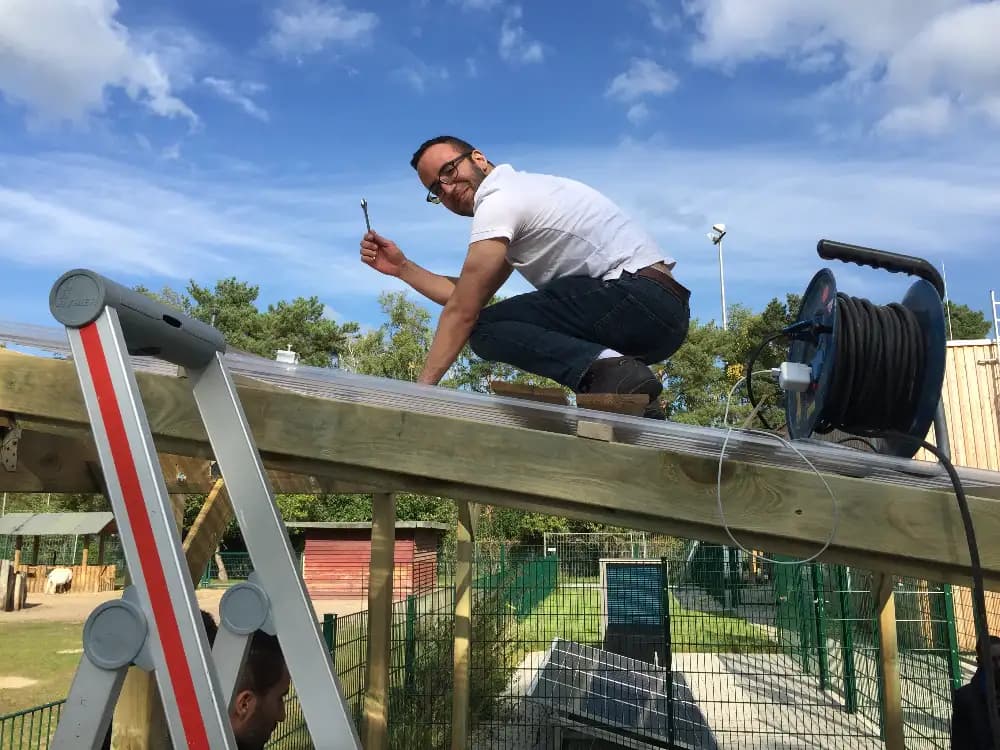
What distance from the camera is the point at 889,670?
5715 millimetres

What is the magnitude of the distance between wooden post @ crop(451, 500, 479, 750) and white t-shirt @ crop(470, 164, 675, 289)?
3932 millimetres

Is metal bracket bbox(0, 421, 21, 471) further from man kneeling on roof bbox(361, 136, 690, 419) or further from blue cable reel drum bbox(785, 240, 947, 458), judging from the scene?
blue cable reel drum bbox(785, 240, 947, 458)

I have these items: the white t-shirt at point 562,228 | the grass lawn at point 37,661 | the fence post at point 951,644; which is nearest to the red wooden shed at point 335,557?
the grass lawn at point 37,661

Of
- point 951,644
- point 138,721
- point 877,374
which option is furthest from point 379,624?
point 951,644

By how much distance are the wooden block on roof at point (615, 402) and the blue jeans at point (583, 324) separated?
0.22m

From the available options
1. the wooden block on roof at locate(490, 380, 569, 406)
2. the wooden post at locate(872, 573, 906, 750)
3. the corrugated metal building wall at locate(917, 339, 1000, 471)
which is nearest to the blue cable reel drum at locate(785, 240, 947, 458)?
the wooden block on roof at locate(490, 380, 569, 406)

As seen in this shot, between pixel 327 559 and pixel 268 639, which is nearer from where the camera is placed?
pixel 268 639

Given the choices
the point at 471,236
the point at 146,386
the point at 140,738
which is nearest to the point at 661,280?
the point at 471,236

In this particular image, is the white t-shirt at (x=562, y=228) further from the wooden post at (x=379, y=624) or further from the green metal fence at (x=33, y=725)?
the wooden post at (x=379, y=624)

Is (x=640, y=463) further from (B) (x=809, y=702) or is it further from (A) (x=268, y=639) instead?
(B) (x=809, y=702)

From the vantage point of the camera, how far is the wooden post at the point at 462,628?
624 centimetres

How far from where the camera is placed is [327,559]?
26250 mm

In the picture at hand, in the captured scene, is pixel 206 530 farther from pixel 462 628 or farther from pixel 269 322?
pixel 269 322

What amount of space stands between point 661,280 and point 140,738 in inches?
122
